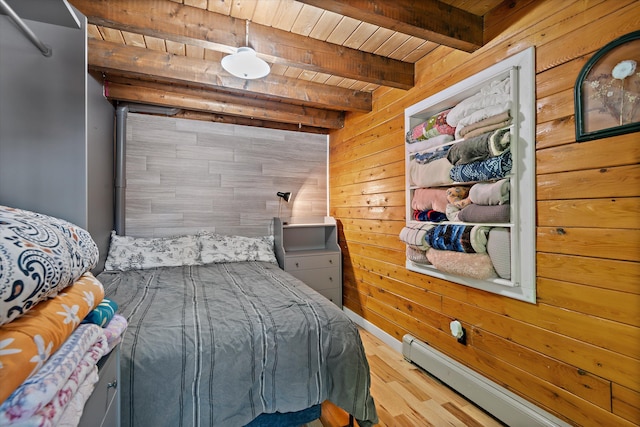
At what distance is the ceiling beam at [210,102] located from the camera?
255cm

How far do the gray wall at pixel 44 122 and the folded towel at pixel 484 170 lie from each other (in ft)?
6.08

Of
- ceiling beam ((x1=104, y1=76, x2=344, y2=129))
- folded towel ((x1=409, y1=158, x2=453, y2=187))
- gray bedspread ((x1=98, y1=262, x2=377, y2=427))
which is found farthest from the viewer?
ceiling beam ((x1=104, y1=76, x2=344, y2=129))

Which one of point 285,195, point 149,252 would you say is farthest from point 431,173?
point 149,252

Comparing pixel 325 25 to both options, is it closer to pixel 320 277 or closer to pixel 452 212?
pixel 452 212

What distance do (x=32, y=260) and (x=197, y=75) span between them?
2.07 m

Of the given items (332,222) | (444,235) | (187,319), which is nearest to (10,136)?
(187,319)

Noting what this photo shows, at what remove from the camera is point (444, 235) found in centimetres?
188

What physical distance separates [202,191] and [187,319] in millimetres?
2064

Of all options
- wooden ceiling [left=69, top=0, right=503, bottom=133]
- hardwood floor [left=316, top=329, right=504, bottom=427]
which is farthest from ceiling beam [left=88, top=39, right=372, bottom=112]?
hardwood floor [left=316, top=329, right=504, bottom=427]

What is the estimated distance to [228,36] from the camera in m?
1.70

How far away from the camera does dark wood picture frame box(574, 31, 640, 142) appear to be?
3.70 ft

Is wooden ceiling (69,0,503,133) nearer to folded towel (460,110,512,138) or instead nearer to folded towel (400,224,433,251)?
folded towel (460,110,512,138)

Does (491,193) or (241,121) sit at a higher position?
(241,121)

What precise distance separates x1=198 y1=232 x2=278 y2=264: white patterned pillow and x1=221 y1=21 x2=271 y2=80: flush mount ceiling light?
1.80m
